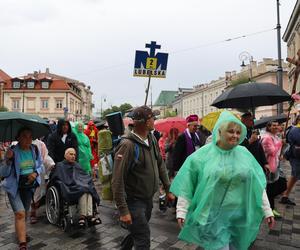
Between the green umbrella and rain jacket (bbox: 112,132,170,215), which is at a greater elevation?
the green umbrella

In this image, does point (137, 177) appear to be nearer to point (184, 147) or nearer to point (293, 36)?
point (184, 147)

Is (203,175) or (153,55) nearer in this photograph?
(203,175)

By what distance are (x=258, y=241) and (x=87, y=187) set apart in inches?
102

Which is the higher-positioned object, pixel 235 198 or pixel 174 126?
pixel 174 126

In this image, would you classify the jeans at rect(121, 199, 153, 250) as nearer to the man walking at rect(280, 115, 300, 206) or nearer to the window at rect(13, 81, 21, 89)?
the man walking at rect(280, 115, 300, 206)

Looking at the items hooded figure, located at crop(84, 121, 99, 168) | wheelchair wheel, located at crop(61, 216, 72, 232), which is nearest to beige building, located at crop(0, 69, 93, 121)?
hooded figure, located at crop(84, 121, 99, 168)

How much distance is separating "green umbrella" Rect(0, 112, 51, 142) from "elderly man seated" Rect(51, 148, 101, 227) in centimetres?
91

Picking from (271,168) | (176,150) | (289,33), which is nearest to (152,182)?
(176,150)

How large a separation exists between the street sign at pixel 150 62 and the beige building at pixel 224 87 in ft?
149

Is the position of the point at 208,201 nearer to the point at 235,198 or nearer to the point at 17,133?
the point at 235,198

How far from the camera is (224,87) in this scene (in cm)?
7456

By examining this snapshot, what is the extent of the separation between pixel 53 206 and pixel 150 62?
4.10 meters

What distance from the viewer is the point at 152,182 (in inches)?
132

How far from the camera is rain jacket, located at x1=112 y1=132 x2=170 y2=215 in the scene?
3104mm
